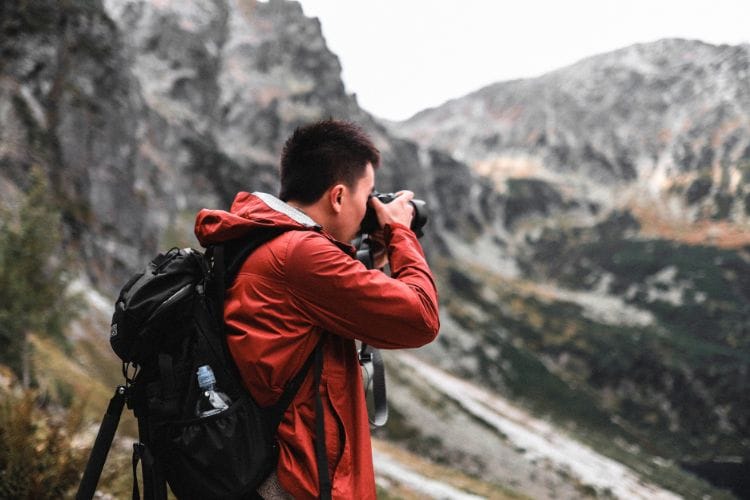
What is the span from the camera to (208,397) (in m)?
2.94

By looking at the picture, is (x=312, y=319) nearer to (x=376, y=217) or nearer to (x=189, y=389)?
(x=189, y=389)

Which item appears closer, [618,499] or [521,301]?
[618,499]

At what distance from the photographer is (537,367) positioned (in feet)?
395

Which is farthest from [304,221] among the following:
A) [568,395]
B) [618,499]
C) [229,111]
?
[229,111]

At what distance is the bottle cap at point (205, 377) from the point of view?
9.75ft

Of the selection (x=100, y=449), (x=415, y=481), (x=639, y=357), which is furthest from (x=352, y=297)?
(x=639, y=357)

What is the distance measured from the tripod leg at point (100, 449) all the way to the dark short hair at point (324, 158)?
62.0 inches

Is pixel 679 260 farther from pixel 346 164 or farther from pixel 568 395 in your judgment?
pixel 346 164

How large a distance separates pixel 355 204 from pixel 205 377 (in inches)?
51.8

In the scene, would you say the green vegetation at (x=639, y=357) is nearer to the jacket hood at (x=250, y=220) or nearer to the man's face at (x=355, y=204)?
the man's face at (x=355, y=204)

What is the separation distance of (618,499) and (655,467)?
32221 mm

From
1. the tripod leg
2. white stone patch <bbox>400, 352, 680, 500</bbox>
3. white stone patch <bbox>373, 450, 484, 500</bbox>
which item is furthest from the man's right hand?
white stone patch <bbox>400, 352, 680, 500</bbox>

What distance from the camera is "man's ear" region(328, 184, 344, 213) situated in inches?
130

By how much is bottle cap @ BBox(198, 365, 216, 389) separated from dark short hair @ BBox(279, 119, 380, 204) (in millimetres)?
1121
